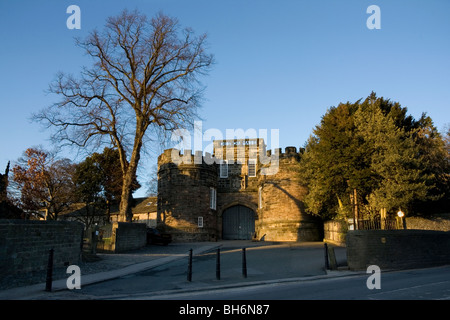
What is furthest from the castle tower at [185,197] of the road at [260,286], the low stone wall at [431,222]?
the low stone wall at [431,222]

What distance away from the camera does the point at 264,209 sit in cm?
2794

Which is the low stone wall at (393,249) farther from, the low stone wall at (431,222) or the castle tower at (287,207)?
the castle tower at (287,207)

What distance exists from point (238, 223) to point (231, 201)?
7.36 feet

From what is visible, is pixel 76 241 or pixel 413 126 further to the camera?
pixel 413 126

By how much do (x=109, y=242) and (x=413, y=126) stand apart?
21.2 metres

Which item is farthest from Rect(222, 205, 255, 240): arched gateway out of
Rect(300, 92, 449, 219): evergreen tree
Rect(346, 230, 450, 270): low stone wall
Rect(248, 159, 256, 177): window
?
Rect(346, 230, 450, 270): low stone wall

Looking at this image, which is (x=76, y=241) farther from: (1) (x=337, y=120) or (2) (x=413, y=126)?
(2) (x=413, y=126)

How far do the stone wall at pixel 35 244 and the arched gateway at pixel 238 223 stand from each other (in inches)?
790

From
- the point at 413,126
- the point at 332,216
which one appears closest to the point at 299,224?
the point at 332,216

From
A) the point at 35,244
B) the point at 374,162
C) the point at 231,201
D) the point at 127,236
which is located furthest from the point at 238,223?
the point at 35,244

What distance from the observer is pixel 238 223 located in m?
32.4

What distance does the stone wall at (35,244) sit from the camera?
383 inches

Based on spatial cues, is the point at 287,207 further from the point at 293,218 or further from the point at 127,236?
the point at 127,236

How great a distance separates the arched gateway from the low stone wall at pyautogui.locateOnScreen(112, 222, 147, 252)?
11.6 metres
